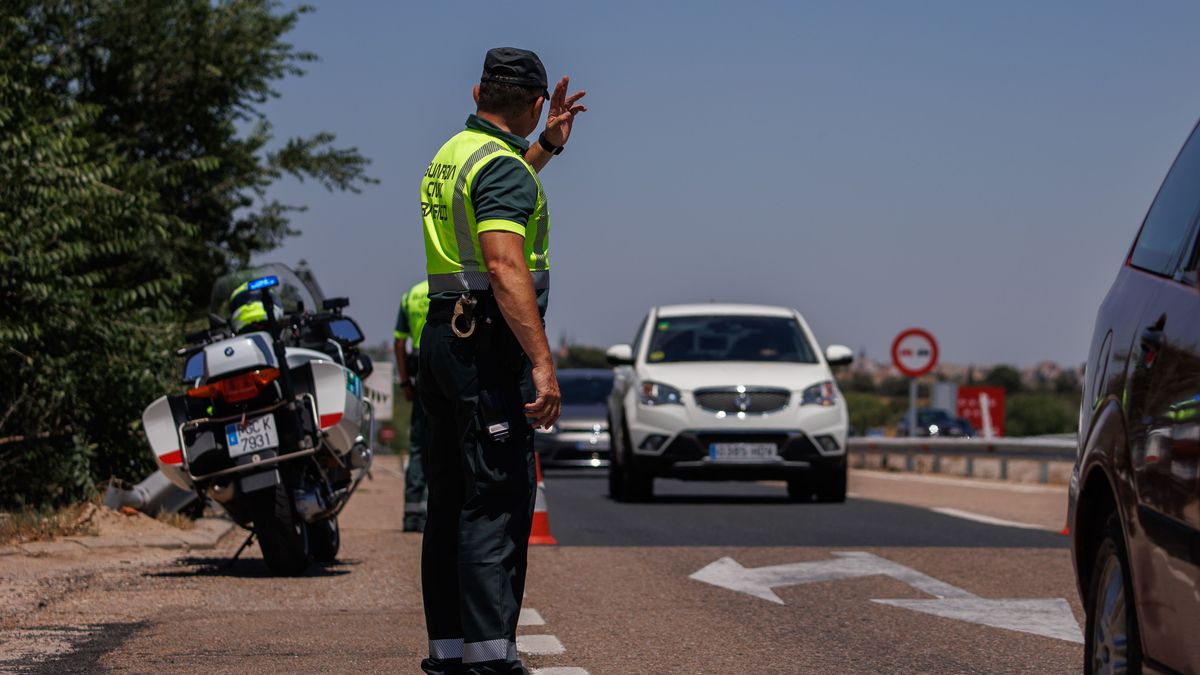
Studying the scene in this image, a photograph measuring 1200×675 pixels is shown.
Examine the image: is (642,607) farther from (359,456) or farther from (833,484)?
(833,484)

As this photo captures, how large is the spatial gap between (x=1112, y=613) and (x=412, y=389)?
828 centimetres

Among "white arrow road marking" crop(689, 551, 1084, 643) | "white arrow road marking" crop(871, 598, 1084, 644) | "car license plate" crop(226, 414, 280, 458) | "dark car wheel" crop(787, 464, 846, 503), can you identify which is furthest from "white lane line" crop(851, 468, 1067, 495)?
"car license plate" crop(226, 414, 280, 458)

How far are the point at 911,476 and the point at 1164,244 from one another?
23.7m

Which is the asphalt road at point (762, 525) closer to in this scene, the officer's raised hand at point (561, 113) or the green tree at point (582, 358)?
the officer's raised hand at point (561, 113)

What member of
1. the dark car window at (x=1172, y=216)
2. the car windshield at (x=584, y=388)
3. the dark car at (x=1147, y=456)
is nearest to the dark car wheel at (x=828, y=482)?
the car windshield at (x=584, y=388)

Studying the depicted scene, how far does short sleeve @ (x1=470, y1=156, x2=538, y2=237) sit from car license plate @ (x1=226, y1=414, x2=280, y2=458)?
3.94 metres

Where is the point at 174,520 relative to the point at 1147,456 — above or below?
below

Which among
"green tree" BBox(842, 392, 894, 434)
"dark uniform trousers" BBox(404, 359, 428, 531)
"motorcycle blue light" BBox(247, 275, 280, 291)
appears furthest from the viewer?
"green tree" BBox(842, 392, 894, 434)

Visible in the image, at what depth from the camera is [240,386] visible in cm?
941

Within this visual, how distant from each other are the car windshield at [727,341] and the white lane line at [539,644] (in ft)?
33.8

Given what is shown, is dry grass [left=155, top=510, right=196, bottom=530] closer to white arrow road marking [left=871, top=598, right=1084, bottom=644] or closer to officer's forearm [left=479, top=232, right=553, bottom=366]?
white arrow road marking [left=871, top=598, right=1084, bottom=644]

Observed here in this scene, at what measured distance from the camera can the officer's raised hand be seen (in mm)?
6527

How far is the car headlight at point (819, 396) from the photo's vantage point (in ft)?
55.9

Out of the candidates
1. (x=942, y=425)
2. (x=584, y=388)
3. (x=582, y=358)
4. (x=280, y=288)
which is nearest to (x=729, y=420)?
(x=280, y=288)
